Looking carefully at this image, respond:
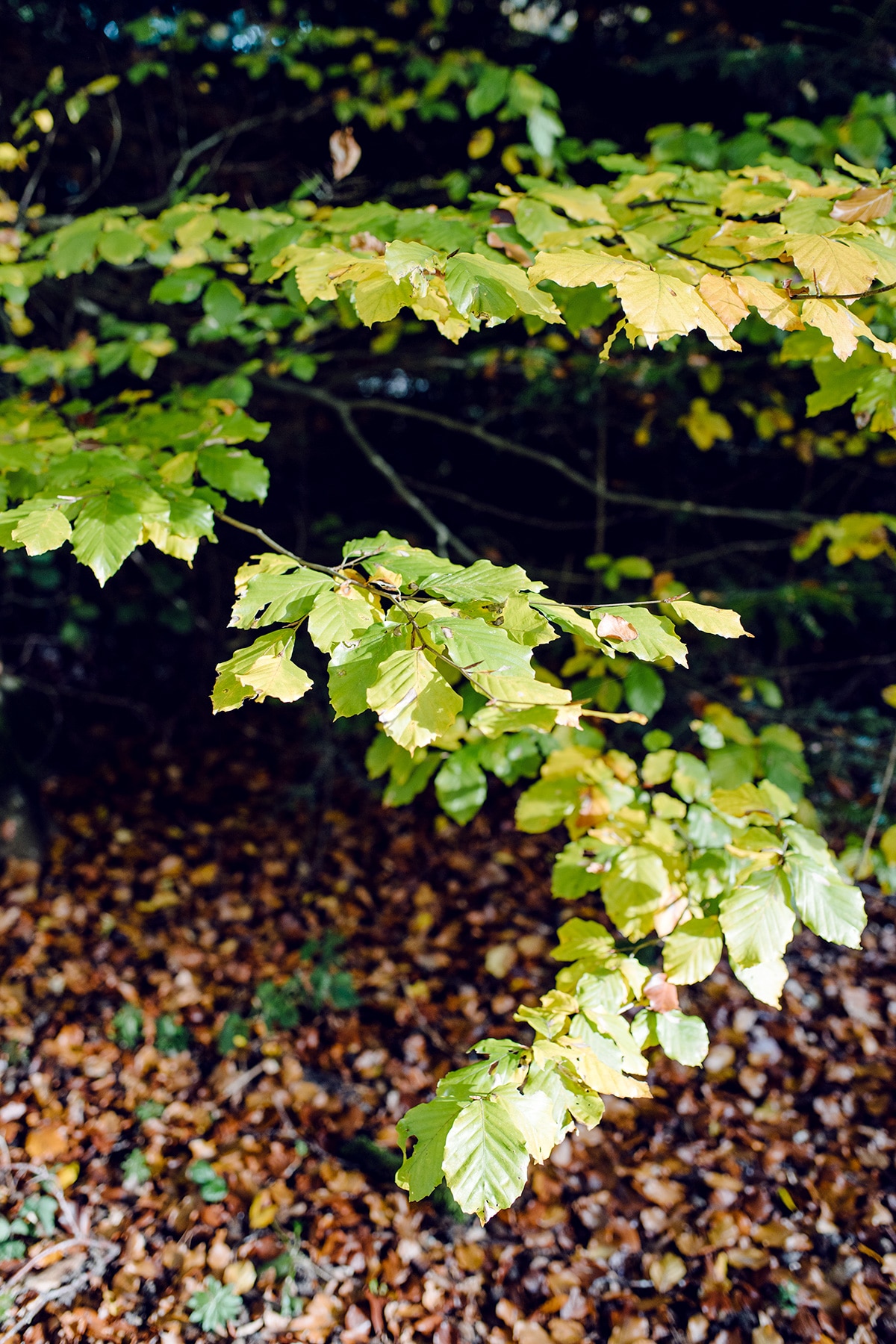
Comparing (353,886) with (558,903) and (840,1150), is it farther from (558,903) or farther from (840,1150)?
(840,1150)

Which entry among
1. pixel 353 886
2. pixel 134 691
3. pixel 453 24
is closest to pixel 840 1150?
pixel 353 886

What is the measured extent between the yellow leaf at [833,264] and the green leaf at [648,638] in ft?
2.02

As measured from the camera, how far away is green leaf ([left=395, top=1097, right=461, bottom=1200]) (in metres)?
1.10

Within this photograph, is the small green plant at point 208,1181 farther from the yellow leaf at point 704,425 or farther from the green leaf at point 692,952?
the yellow leaf at point 704,425

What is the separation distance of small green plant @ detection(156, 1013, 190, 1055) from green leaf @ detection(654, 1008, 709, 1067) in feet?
7.74

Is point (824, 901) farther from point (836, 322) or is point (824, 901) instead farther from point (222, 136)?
point (222, 136)

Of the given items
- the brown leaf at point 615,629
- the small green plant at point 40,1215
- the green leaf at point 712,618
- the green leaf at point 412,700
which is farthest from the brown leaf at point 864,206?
the small green plant at point 40,1215

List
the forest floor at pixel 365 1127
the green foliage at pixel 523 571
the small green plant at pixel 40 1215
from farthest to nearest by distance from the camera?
the small green plant at pixel 40 1215
the forest floor at pixel 365 1127
the green foliage at pixel 523 571

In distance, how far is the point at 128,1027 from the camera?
3090 millimetres

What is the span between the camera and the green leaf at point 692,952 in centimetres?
147

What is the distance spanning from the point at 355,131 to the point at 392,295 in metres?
3.72

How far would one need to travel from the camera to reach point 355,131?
4117 millimetres

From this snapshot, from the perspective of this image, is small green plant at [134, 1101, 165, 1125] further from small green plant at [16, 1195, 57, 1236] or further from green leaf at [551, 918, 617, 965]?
green leaf at [551, 918, 617, 965]

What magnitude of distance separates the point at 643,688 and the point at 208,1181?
Answer: 2293mm
